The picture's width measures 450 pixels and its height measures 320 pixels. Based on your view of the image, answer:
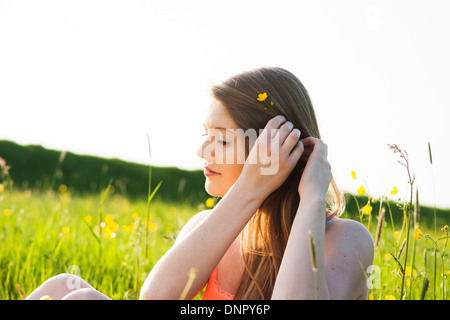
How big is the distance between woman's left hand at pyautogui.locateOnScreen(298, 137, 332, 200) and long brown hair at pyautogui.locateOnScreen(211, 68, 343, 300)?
213 mm

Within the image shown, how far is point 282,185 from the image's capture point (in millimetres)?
2055

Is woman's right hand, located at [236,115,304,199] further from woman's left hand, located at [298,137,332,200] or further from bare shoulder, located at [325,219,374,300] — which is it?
bare shoulder, located at [325,219,374,300]

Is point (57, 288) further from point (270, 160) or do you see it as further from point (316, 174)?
point (316, 174)

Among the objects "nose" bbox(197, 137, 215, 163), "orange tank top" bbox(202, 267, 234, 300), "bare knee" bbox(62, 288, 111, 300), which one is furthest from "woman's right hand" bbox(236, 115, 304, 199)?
"bare knee" bbox(62, 288, 111, 300)

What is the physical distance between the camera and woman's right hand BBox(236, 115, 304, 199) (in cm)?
173

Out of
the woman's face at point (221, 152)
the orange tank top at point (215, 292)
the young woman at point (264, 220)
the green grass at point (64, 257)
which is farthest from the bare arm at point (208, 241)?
the green grass at point (64, 257)

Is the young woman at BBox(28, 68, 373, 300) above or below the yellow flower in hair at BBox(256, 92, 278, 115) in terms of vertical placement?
below

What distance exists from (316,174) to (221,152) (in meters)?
0.46
